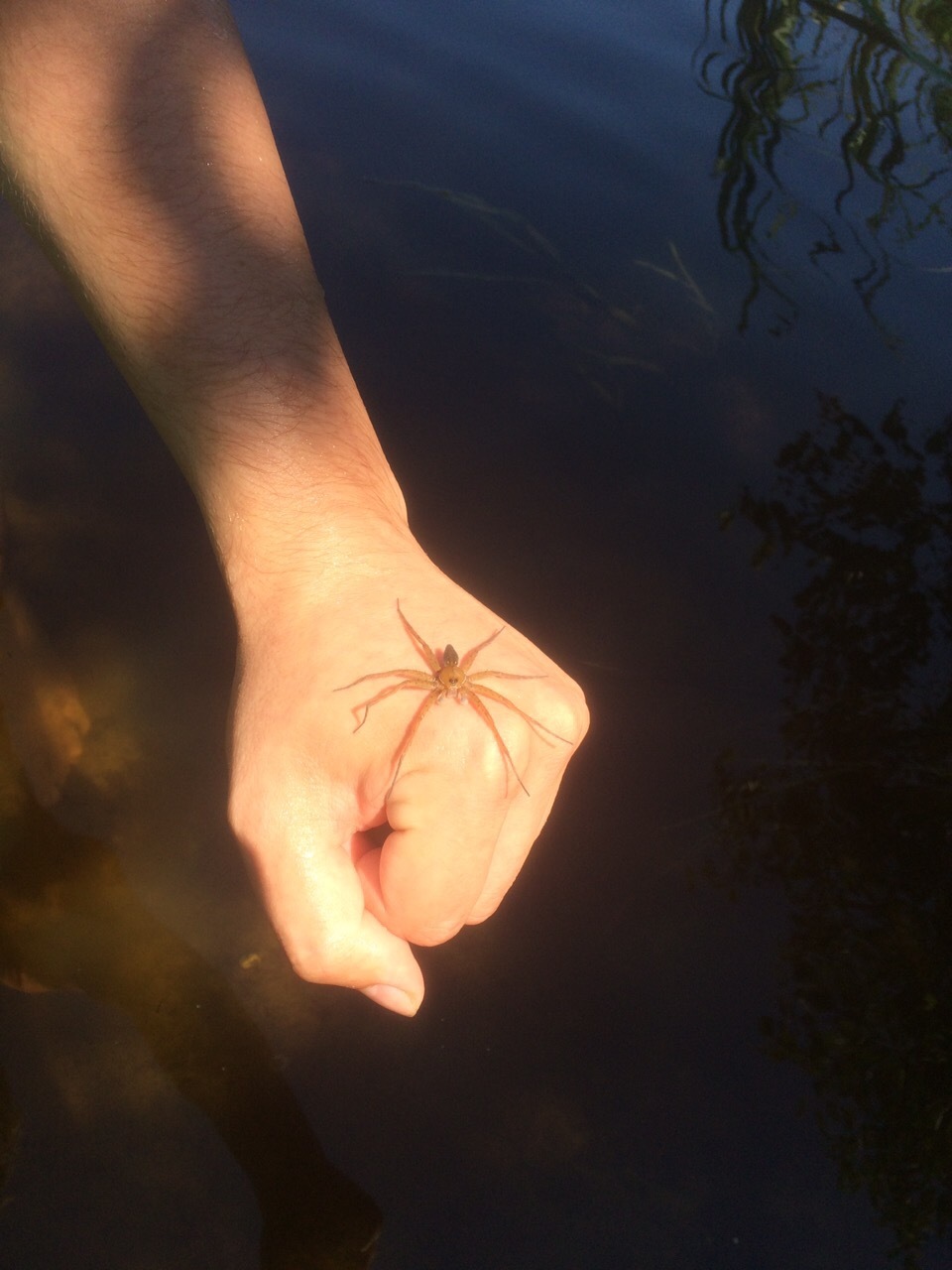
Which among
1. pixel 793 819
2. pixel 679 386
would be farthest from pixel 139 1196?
pixel 679 386

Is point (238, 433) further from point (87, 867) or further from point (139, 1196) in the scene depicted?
point (139, 1196)

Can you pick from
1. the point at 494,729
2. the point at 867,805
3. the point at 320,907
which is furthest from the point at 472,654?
the point at 867,805

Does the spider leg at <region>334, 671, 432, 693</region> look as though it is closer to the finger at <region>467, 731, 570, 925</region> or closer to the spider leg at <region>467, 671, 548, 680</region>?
the spider leg at <region>467, 671, 548, 680</region>

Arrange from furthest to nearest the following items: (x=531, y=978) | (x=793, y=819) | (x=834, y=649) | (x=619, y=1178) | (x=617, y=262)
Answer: (x=617, y=262), (x=834, y=649), (x=793, y=819), (x=531, y=978), (x=619, y=1178)

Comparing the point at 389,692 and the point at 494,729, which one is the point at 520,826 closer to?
the point at 494,729

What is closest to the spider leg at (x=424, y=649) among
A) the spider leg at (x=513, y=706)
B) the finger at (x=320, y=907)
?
the spider leg at (x=513, y=706)

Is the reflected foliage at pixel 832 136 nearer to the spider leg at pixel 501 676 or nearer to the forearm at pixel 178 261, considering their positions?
the forearm at pixel 178 261

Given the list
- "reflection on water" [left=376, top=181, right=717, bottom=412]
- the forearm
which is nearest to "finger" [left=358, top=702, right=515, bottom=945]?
the forearm
